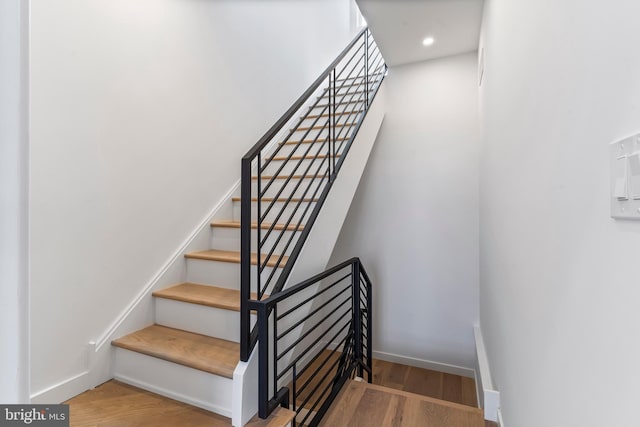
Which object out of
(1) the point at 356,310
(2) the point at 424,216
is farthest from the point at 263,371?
(2) the point at 424,216

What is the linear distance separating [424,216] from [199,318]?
2442 mm

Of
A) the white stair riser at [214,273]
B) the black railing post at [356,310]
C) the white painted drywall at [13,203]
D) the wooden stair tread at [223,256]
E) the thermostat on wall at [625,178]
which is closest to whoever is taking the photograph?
the white painted drywall at [13,203]

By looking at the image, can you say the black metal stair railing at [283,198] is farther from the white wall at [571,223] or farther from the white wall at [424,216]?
the white wall at [571,223]

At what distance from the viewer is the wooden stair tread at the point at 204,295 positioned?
5.58 ft

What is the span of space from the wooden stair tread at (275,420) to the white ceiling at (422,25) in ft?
9.29

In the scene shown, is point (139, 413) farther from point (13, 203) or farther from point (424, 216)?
point (424, 216)

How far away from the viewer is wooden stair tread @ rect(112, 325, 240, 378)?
1442 millimetres

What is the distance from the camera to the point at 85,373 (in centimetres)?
154

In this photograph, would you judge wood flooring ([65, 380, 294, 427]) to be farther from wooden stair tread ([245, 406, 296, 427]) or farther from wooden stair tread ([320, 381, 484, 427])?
wooden stair tread ([320, 381, 484, 427])

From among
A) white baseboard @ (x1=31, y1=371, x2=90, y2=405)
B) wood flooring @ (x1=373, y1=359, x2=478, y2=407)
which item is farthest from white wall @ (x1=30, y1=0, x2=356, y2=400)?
wood flooring @ (x1=373, y1=359, x2=478, y2=407)

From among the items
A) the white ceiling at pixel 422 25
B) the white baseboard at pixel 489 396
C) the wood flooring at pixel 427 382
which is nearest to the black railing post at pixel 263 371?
the white baseboard at pixel 489 396

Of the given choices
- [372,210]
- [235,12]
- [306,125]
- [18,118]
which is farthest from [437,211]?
[18,118]

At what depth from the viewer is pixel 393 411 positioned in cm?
Answer: 183

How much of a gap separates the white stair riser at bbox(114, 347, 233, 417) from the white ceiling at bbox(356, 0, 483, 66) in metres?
2.81
